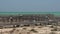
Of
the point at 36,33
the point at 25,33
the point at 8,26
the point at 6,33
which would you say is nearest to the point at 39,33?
the point at 36,33

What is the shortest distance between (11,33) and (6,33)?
1078mm

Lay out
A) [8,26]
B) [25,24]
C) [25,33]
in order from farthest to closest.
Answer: [25,24] → [8,26] → [25,33]

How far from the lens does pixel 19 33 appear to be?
2412cm

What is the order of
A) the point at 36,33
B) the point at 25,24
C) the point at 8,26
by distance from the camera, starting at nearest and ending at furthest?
the point at 36,33, the point at 8,26, the point at 25,24

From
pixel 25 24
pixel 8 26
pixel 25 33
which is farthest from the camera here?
pixel 25 24

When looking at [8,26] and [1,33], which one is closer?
[1,33]

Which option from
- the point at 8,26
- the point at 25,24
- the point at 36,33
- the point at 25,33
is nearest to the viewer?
the point at 25,33

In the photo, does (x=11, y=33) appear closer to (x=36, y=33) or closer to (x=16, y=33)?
(x=16, y=33)

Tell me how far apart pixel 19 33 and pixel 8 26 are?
9268 millimetres

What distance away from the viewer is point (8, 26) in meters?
33.1

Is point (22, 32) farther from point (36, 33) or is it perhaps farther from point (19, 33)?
→ point (36, 33)

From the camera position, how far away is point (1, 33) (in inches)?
976

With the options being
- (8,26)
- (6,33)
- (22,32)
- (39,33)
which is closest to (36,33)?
(39,33)

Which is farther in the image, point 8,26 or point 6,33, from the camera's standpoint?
point 8,26
